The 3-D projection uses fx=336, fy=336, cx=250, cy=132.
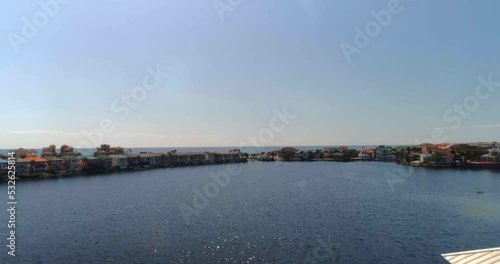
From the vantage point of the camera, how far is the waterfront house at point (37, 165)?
208 ft

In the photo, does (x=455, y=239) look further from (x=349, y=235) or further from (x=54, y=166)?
(x=54, y=166)

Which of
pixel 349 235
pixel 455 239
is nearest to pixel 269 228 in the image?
pixel 349 235

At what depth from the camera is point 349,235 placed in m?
23.4

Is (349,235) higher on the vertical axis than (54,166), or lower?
lower

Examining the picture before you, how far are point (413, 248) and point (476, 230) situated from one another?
7412mm

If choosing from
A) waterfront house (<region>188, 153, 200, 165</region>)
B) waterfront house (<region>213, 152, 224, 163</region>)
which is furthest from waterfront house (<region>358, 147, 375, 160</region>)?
waterfront house (<region>188, 153, 200, 165</region>)

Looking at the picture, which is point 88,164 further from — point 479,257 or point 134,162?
point 479,257

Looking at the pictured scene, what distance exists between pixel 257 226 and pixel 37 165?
184ft

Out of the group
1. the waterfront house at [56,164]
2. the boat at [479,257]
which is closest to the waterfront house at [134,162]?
the waterfront house at [56,164]

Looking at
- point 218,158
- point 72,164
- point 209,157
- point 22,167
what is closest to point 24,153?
point 72,164

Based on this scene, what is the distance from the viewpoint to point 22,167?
6169 centimetres

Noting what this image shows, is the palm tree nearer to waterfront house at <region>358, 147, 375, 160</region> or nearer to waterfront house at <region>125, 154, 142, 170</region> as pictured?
waterfront house at <region>125, 154, 142, 170</region>

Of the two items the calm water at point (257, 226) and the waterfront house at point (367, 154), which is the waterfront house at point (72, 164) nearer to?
the calm water at point (257, 226)

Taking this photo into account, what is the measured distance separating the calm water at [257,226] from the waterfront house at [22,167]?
20626 mm
